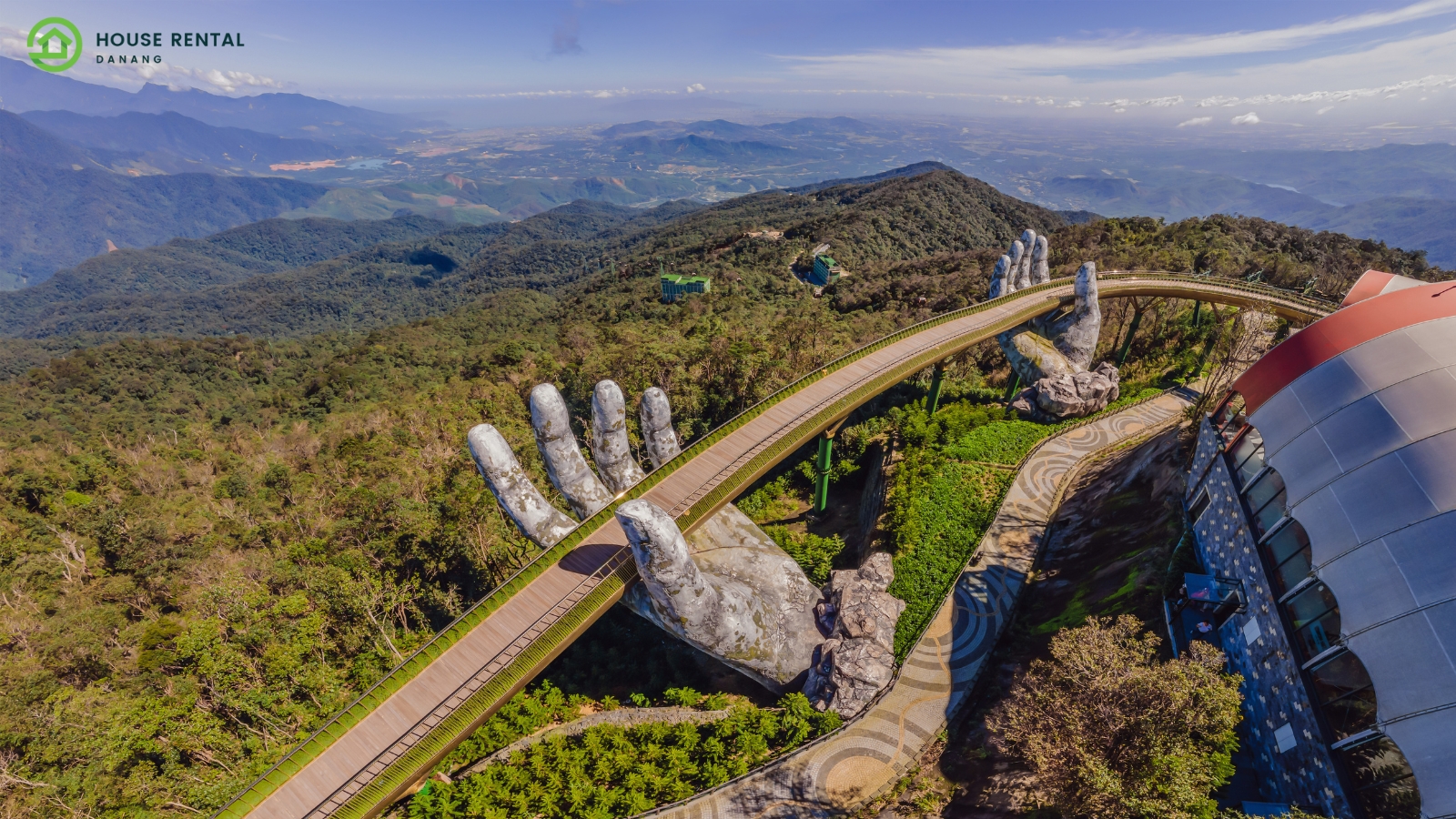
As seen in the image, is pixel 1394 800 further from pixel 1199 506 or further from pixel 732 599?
pixel 732 599

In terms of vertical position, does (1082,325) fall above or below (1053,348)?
above

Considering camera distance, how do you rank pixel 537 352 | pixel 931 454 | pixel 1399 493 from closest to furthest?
pixel 1399 493 < pixel 931 454 < pixel 537 352

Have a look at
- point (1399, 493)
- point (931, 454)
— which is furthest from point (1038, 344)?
point (1399, 493)

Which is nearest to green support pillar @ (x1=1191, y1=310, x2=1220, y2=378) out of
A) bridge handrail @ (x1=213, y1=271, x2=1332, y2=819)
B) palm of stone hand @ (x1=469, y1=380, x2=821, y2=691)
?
bridge handrail @ (x1=213, y1=271, x2=1332, y2=819)

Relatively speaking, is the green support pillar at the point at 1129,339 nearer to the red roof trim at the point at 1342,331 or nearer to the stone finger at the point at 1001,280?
the stone finger at the point at 1001,280

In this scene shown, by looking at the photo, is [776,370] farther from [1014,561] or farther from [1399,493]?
[1399,493]

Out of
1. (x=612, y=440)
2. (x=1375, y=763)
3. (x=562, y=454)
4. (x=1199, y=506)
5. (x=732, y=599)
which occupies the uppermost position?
(x=612, y=440)

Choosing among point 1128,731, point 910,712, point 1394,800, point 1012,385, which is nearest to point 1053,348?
point 1012,385
